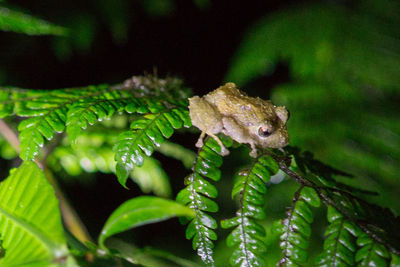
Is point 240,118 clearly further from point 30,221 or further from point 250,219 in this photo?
point 30,221

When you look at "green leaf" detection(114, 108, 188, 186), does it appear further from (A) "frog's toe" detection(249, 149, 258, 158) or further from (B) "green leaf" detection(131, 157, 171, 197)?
(B) "green leaf" detection(131, 157, 171, 197)

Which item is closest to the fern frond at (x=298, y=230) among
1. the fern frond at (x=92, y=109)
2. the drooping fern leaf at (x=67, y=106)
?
the drooping fern leaf at (x=67, y=106)

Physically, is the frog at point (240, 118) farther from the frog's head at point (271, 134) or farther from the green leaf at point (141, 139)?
the green leaf at point (141, 139)

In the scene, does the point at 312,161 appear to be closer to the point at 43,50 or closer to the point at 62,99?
the point at 62,99

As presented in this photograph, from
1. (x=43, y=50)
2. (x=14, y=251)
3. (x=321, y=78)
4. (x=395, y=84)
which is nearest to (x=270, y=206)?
(x=321, y=78)

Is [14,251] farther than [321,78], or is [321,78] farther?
[321,78]

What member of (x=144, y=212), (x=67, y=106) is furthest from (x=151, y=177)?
(x=144, y=212)
